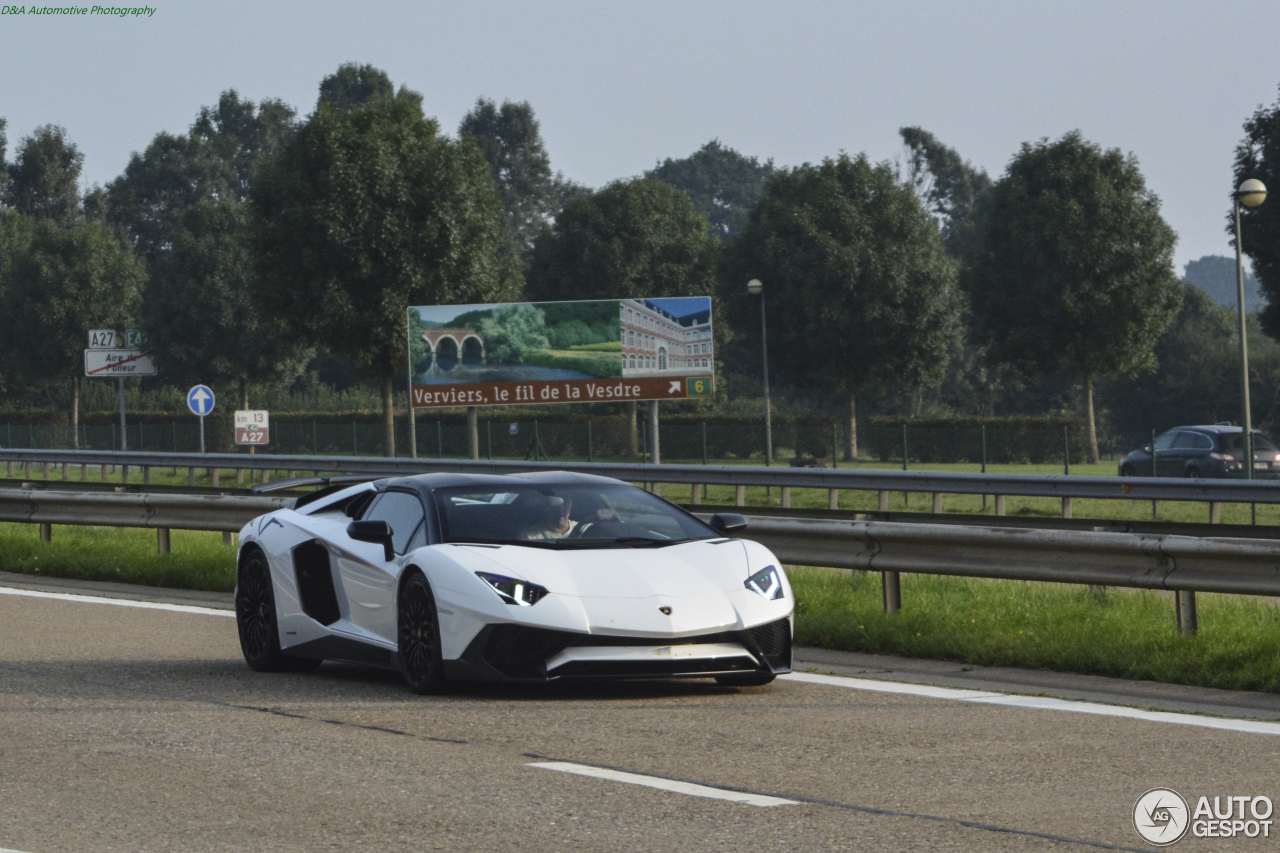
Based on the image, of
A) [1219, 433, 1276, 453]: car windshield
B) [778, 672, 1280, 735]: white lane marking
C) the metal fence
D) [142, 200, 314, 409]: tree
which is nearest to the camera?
[778, 672, 1280, 735]: white lane marking

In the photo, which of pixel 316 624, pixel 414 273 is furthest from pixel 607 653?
pixel 414 273

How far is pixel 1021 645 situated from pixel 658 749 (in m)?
3.42

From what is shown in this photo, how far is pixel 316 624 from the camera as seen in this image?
9336mm

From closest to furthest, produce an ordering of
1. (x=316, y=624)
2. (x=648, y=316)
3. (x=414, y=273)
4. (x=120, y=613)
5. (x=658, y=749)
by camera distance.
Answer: (x=658, y=749), (x=316, y=624), (x=120, y=613), (x=648, y=316), (x=414, y=273)

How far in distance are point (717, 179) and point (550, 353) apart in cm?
11430

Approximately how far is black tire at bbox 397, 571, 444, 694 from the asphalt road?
0.40 feet

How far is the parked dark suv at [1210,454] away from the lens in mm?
35500

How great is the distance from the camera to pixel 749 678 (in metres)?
8.48

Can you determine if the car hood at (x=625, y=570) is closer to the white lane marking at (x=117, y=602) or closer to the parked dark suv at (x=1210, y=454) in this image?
the white lane marking at (x=117, y=602)

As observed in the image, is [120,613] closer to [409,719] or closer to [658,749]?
[409,719]

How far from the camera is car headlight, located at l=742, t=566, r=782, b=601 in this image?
27.9ft

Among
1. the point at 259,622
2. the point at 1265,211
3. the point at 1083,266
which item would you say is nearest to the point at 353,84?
the point at 1083,266

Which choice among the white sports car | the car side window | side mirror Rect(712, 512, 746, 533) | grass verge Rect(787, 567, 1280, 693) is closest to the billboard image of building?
grass verge Rect(787, 567, 1280, 693)

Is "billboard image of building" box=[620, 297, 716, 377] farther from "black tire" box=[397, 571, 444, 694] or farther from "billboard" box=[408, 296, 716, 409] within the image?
"black tire" box=[397, 571, 444, 694]
